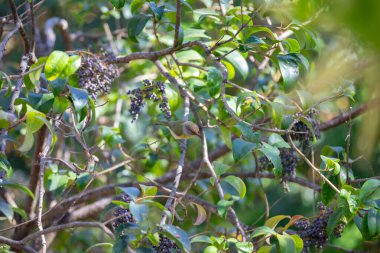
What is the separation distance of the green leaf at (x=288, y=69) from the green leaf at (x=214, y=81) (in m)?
0.14

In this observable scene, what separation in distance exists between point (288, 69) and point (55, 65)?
0.54 m

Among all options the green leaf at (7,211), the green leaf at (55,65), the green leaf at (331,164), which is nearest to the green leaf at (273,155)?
the green leaf at (331,164)

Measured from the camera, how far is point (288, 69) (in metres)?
1.37

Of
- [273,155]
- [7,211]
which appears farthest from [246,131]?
[7,211]

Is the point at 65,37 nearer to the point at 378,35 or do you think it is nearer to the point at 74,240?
the point at 74,240

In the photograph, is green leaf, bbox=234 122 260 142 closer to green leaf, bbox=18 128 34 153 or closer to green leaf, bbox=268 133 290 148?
green leaf, bbox=268 133 290 148

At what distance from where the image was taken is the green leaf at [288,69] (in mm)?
1357

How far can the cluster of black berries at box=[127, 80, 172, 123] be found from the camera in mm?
1369

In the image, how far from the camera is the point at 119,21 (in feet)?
8.22

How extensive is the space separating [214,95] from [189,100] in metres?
0.14

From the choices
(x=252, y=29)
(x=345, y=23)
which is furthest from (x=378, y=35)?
(x=252, y=29)

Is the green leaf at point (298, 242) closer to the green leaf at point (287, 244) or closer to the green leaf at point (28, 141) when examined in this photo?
the green leaf at point (287, 244)

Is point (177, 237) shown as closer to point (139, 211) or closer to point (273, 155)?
point (139, 211)

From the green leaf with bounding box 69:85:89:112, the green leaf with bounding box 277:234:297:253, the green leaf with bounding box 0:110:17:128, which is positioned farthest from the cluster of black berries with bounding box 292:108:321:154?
the green leaf with bounding box 0:110:17:128
